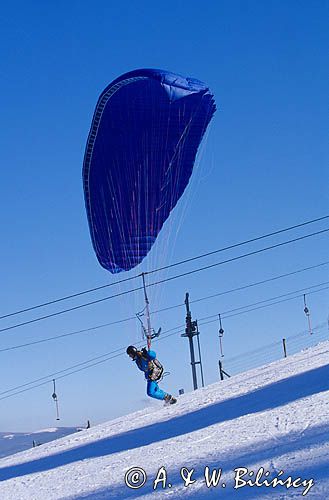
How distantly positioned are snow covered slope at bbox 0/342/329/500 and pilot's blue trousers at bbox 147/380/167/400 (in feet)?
1.55

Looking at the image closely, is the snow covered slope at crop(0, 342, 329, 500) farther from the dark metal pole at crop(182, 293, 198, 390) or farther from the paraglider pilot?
the dark metal pole at crop(182, 293, 198, 390)

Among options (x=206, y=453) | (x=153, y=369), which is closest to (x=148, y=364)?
(x=153, y=369)

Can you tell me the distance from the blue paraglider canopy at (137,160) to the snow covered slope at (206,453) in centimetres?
358

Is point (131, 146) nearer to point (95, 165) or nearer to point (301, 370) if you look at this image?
point (95, 165)

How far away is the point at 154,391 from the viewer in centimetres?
1711

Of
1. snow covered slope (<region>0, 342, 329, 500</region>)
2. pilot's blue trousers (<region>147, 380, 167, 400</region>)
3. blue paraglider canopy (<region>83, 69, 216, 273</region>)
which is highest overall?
blue paraglider canopy (<region>83, 69, 216, 273</region>)

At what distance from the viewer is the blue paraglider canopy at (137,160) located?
16531 mm

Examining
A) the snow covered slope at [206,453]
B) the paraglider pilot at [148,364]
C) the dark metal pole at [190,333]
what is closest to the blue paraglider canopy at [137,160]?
the paraglider pilot at [148,364]

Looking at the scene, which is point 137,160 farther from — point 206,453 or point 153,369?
point 206,453

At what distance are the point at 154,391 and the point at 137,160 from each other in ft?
14.7

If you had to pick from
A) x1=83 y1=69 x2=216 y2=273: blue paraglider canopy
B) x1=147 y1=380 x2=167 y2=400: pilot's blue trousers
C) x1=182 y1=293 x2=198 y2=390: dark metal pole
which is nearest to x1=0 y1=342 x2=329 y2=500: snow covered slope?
x1=147 y1=380 x2=167 y2=400: pilot's blue trousers

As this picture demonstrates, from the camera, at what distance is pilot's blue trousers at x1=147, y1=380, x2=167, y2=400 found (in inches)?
664

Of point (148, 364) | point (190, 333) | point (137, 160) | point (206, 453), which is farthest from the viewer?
point (190, 333)

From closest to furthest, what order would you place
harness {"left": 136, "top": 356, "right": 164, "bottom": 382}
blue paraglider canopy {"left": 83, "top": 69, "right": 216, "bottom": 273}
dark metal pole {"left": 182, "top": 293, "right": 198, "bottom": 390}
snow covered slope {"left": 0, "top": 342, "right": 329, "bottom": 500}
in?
snow covered slope {"left": 0, "top": 342, "right": 329, "bottom": 500}, blue paraglider canopy {"left": 83, "top": 69, "right": 216, "bottom": 273}, harness {"left": 136, "top": 356, "right": 164, "bottom": 382}, dark metal pole {"left": 182, "top": 293, "right": 198, "bottom": 390}
